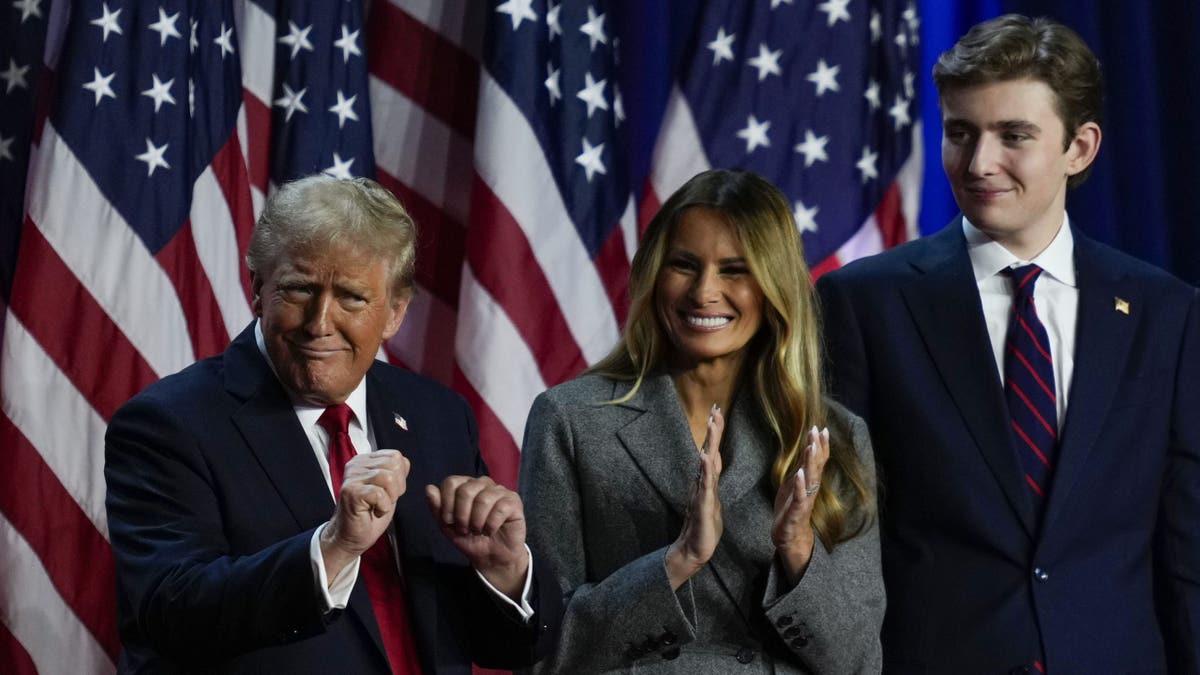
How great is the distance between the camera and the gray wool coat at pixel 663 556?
2301 mm

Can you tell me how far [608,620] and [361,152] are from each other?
1870 millimetres

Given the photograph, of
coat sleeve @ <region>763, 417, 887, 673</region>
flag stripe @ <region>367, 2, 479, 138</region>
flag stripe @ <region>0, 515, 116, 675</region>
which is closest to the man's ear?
coat sleeve @ <region>763, 417, 887, 673</region>

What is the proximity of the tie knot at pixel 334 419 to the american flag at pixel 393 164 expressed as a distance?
1595 millimetres

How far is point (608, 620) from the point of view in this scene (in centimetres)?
231

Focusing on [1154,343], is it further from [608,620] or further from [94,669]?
[94,669]

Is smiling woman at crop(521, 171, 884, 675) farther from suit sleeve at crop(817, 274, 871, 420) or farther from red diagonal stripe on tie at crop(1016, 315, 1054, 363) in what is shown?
red diagonal stripe on tie at crop(1016, 315, 1054, 363)

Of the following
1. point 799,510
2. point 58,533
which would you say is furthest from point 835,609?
point 58,533

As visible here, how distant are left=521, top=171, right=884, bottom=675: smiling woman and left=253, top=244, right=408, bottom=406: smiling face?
0.47 meters

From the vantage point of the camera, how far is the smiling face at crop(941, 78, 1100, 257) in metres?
2.70

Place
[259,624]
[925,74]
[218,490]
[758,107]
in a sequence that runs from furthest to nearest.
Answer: [925,74] → [758,107] → [218,490] → [259,624]

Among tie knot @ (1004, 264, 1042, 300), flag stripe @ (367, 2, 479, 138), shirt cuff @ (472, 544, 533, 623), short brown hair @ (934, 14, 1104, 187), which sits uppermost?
flag stripe @ (367, 2, 479, 138)

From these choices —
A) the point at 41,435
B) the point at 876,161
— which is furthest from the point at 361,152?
the point at 876,161

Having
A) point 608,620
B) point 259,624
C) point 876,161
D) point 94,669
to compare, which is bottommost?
point 94,669

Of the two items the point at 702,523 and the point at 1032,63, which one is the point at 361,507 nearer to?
the point at 702,523
